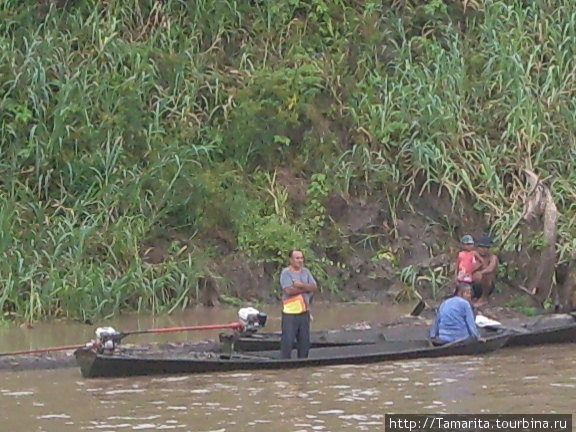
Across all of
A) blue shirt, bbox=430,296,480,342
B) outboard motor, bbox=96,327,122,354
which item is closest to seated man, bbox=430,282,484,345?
blue shirt, bbox=430,296,480,342

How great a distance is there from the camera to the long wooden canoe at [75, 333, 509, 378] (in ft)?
40.6

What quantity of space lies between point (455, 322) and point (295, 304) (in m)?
1.74

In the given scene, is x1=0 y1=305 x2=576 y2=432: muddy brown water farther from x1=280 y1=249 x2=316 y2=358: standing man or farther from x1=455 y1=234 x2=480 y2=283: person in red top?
x1=455 y1=234 x2=480 y2=283: person in red top

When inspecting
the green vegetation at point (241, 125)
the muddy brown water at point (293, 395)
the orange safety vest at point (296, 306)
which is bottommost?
the muddy brown water at point (293, 395)

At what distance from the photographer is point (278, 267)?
1766 cm

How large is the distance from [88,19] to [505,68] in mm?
6029

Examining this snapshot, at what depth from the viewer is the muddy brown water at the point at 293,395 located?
34.7 ft

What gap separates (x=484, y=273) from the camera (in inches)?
650

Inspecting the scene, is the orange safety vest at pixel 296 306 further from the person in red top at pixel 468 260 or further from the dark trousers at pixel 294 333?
the person in red top at pixel 468 260

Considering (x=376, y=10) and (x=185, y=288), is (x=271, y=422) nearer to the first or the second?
(x=185, y=288)

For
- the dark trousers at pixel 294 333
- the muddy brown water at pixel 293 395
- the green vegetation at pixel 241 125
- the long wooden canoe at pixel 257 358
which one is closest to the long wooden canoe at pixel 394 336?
the long wooden canoe at pixel 257 358

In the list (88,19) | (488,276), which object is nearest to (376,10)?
(88,19)

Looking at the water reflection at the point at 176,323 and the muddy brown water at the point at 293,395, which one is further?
the water reflection at the point at 176,323

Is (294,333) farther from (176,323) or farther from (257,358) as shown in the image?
(176,323)
